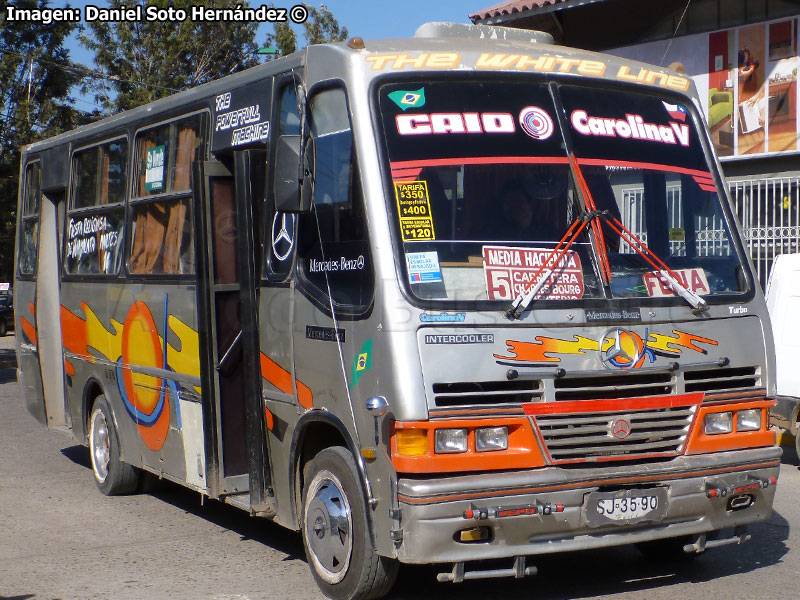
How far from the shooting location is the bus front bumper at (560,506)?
197 inches

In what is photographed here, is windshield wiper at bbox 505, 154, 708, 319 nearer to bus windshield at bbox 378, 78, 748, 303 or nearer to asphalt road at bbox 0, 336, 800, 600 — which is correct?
bus windshield at bbox 378, 78, 748, 303

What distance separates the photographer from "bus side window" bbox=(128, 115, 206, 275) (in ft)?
24.3

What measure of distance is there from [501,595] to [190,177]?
3.47 metres

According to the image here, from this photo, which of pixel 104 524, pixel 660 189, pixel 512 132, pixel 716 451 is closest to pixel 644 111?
pixel 660 189

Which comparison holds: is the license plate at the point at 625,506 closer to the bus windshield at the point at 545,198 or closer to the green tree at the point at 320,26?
the bus windshield at the point at 545,198

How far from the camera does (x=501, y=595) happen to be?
19.4ft

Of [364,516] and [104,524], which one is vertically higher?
[364,516]

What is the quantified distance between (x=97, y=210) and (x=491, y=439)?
5230 mm

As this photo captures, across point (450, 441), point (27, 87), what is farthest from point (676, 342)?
point (27, 87)

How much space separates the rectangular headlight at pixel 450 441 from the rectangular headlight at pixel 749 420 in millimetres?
1637

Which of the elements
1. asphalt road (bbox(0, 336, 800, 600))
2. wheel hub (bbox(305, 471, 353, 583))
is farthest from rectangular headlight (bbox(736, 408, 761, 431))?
wheel hub (bbox(305, 471, 353, 583))

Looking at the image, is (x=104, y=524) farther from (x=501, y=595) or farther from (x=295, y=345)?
(x=501, y=595)

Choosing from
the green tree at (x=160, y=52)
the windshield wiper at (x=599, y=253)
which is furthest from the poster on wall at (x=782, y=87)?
the green tree at (x=160, y=52)

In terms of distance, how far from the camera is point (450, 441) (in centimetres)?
506
